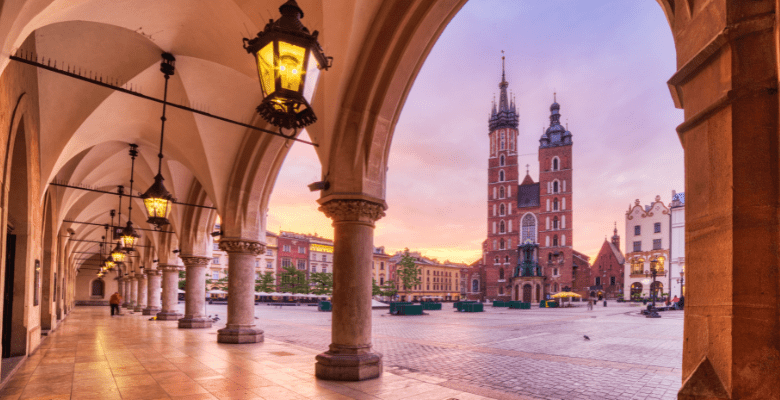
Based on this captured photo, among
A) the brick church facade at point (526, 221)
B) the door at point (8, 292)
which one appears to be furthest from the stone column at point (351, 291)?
the brick church facade at point (526, 221)

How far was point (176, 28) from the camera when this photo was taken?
8.84 m

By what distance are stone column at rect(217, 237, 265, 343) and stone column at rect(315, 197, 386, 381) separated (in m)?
4.93

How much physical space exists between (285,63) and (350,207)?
3523 mm

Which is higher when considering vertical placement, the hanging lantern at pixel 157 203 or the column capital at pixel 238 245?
the hanging lantern at pixel 157 203

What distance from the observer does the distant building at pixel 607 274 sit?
6412cm

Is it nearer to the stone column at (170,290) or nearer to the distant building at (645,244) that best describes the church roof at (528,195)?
the distant building at (645,244)

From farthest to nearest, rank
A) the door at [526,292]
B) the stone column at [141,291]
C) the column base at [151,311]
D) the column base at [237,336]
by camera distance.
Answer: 1. the door at [526,292]
2. the stone column at [141,291]
3. the column base at [151,311]
4. the column base at [237,336]

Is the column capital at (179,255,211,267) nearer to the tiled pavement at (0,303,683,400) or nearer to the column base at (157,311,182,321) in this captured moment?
the tiled pavement at (0,303,683,400)

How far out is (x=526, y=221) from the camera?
71.0 m

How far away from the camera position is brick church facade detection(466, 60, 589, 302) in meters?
62.8

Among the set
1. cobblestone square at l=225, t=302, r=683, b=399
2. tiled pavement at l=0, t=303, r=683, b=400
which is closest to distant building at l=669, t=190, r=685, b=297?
cobblestone square at l=225, t=302, r=683, b=399

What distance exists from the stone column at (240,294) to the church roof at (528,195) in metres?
64.8

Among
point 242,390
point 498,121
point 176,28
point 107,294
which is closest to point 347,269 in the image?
point 242,390

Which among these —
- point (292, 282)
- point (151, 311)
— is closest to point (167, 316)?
point (151, 311)
